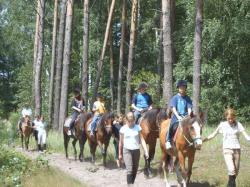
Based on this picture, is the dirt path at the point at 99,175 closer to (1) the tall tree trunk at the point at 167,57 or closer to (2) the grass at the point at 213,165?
(2) the grass at the point at 213,165

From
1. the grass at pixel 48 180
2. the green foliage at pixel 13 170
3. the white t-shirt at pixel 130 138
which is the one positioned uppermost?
the white t-shirt at pixel 130 138

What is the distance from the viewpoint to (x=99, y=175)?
56.7 feet

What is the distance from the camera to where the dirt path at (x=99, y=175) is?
15141 mm

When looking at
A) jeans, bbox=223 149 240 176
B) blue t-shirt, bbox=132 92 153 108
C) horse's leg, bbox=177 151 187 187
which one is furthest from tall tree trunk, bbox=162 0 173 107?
jeans, bbox=223 149 240 176

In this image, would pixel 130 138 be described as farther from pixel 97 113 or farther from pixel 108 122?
pixel 97 113

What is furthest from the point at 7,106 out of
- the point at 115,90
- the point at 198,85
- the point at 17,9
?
the point at 198,85

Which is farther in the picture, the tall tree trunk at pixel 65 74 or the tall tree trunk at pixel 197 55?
the tall tree trunk at pixel 65 74

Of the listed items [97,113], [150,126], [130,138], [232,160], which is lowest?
[232,160]

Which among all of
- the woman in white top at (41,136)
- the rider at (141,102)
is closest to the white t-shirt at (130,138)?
the rider at (141,102)

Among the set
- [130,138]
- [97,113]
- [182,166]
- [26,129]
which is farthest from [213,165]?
[26,129]

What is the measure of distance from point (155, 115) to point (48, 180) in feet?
11.6

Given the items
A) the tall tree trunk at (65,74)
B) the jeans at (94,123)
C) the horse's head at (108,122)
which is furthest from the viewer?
the tall tree trunk at (65,74)

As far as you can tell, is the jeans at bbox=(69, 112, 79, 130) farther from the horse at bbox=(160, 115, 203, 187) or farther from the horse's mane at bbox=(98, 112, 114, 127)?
the horse at bbox=(160, 115, 203, 187)

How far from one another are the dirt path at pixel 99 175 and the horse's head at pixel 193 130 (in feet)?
7.53
